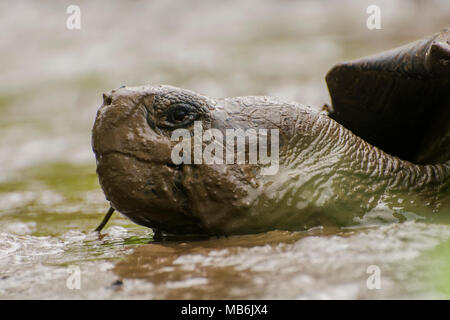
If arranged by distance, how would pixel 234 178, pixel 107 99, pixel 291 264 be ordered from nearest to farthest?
pixel 291 264 < pixel 234 178 < pixel 107 99

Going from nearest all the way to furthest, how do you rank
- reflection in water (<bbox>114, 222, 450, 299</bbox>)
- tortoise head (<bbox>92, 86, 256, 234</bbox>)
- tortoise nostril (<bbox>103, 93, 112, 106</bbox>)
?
reflection in water (<bbox>114, 222, 450, 299</bbox>), tortoise head (<bbox>92, 86, 256, 234</bbox>), tortoise nostril (<bbox>103, 93, 112, 106</bbox>)

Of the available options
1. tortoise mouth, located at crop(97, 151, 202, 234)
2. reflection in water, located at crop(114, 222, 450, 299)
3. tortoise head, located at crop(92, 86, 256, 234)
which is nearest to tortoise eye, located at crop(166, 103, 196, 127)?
tortoise head, located at crop(92, 86, 256, 234)

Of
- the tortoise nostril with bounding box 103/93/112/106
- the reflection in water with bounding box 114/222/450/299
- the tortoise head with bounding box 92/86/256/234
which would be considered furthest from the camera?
the tortoise nostril with bounding box 103/93/112/106

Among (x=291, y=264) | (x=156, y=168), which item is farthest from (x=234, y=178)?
(x=291, y=264)

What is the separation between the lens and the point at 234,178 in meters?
1.76

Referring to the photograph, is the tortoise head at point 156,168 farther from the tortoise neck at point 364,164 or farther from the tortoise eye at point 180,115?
the tortoise neck at point 364,164

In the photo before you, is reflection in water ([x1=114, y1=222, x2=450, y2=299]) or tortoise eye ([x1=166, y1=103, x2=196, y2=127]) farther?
tortoise eye ([x1=166, y1=103, x2=196, y2=127])

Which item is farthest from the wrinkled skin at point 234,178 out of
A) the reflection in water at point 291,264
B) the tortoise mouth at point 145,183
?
the reflection in water at point 291,264

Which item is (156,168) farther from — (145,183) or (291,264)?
(291,264)

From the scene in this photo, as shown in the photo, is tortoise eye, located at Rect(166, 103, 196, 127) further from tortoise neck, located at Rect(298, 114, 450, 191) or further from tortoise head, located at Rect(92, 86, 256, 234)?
tortoise neck, located at Rect(298, 114, 450, 191)

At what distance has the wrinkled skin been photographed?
5.80ft

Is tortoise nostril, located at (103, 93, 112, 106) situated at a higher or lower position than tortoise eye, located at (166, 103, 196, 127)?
higher
